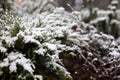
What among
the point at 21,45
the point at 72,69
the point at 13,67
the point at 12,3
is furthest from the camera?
the point at 12,3

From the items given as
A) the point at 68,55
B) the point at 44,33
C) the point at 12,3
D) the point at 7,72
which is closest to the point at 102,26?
the point at 12,3

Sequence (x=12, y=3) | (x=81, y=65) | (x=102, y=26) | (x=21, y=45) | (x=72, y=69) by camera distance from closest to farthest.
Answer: (x=21, y=45) < (x=72, y=69) < (x=81, y=65) < (x=12, y=3) < (x=102, y=26)

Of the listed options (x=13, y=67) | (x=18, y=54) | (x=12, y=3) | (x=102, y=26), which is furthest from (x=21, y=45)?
(x=102, y=26)

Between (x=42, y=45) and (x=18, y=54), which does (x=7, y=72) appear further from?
(x=42, y=45)

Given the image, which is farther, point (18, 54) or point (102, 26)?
point (102, 26)

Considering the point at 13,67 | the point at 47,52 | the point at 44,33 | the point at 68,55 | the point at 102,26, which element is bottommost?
the point at 13,67

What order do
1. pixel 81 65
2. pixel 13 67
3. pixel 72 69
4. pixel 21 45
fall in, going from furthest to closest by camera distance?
pixel 81 65 < pixel 72 69 < pixel 21 45 < pixel 13 67

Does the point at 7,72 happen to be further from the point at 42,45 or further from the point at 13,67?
the point at 42,45

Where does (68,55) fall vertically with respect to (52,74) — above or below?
above

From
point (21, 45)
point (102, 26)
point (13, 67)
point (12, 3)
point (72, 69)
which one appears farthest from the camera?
point (102, 26)
